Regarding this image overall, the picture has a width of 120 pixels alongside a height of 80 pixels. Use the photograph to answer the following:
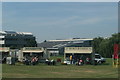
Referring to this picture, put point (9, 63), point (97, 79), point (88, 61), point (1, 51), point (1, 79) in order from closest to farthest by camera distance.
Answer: point (1, 79), point (97, 79), point (9, 63), point (88, 61), point (1, 51)

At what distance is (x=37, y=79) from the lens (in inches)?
828

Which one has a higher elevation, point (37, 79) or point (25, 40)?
point (25, 40)

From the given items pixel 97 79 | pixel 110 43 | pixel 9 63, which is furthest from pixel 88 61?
pixel 110 43

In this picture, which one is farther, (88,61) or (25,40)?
(25,40)

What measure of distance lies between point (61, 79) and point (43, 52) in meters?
30.9

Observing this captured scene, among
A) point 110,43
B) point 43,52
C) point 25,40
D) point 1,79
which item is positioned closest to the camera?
point 1,79

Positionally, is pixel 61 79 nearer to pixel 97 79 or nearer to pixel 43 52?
pixel 97 79

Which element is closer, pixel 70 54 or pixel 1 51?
pixel 70 54

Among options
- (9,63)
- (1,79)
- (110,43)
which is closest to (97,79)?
(1,79)

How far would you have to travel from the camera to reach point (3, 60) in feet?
161

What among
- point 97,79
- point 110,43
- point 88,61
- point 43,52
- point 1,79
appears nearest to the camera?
point 1,79

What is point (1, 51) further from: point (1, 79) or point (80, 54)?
point (1, 79)

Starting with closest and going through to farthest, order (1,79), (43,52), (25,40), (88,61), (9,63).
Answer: (1,79), (9,63), (88,61), (43,52), (25,40)

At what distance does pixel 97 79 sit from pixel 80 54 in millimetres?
28416
